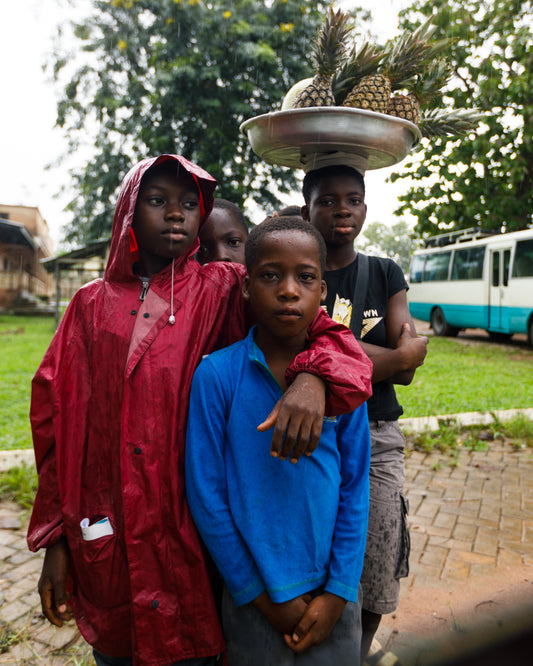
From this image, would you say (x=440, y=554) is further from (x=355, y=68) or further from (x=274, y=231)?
(x=355, y=68)

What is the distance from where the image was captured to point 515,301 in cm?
1308

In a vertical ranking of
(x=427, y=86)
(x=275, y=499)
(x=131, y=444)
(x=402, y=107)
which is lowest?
(x=275, y=499)

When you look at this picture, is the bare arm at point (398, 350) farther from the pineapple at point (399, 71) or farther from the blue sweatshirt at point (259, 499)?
the pineapple at point (399, 71)

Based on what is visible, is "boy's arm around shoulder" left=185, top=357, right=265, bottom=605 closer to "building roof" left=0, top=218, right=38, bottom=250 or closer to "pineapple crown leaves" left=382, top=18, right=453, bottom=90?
"pineapple crown leaves" left=382, top=18, right=453, bottom=90

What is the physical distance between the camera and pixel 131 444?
4.99 feet

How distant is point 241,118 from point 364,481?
11.1 meters

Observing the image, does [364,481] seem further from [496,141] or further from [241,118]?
[496,141]

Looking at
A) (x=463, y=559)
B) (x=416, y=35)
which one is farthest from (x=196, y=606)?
(x=463, y=559)

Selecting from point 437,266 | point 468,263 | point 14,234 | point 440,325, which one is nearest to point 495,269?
point 468,263

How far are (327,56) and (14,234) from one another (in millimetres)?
24938

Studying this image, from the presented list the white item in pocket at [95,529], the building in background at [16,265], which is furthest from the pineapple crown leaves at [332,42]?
the building in background at [16,265]

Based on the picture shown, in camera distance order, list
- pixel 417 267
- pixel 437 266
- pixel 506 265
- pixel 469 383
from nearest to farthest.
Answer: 1. pixel 469 383
2. pixel 506 265
3. pixel 437 266
4. pixel 417 267

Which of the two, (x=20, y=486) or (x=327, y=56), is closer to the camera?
(x=327, y=56)

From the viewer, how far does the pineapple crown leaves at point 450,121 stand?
80.9 inches
